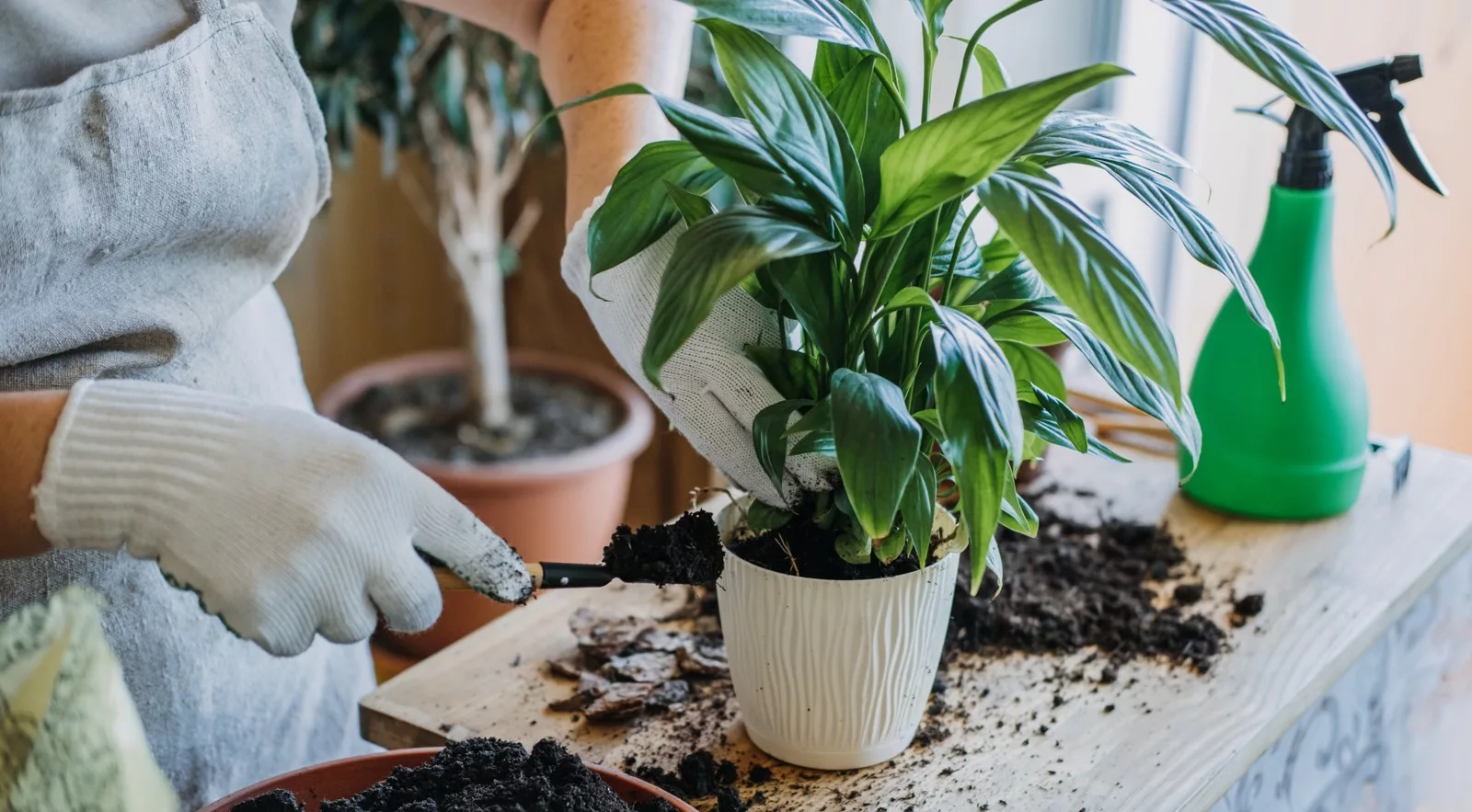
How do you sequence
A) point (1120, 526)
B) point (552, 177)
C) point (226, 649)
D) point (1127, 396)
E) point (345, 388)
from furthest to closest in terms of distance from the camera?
point (552, 177)
point (345, 388)
point (1120, 526)
point (226, 649)
point (1127, 396)

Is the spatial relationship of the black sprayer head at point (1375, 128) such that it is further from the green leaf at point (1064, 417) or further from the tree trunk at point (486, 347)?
the tree trunk at point (486, 347)

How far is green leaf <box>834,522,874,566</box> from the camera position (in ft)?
2.81

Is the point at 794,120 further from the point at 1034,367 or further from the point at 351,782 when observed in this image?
the point at 351,782

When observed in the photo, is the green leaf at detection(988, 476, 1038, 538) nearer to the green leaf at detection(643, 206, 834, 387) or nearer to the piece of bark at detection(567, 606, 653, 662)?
the green leaf at detection(643, 206, 834, 387)

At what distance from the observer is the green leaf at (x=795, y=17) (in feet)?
2.24

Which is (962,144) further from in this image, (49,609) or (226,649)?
(226,649)

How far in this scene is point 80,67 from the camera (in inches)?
34.8

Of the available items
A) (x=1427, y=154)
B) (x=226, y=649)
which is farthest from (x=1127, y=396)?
(x=1427, y=154)

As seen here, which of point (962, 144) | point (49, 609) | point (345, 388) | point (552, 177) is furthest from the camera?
point (552, 177)

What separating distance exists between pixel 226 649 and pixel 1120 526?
0.84 m

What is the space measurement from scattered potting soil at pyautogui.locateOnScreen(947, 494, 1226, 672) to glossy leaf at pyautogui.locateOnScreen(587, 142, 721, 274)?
470 millimetres

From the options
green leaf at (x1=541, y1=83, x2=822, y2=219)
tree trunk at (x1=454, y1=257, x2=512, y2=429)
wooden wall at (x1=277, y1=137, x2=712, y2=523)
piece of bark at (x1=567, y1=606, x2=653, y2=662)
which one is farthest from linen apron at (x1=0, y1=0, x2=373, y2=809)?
wooden wall at (x1=277, y1=137, x2=712, y2=523)

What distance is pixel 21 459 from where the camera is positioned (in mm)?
749

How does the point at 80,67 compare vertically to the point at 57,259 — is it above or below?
above
